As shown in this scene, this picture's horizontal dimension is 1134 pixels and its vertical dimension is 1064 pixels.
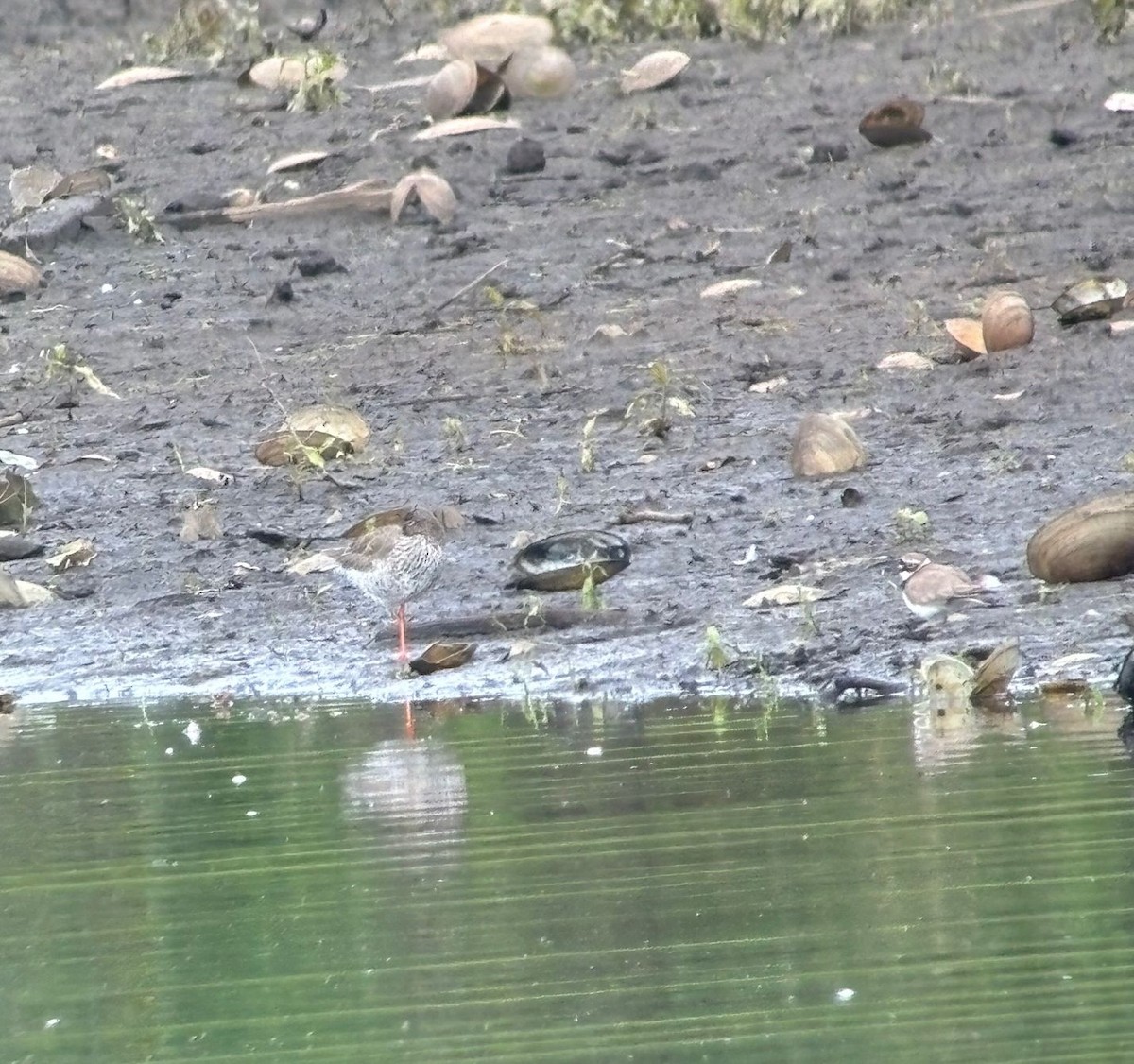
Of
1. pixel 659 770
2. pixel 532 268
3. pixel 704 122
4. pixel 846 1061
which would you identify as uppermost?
pixel 704 122

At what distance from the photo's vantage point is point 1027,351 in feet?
33.1

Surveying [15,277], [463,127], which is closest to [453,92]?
[463,127]

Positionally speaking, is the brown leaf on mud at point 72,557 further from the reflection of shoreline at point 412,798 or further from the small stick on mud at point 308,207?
the small stick on mud at point 308,207

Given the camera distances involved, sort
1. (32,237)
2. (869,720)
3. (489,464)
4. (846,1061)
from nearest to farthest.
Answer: (846,1061) < (869,720) < (489,464) < (32,237)

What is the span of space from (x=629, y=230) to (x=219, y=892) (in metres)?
7.16

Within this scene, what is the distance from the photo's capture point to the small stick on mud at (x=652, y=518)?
Answer: 347 inches

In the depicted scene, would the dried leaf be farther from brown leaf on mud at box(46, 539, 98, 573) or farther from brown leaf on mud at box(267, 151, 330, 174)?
brown leaf on mud at box(267, 151, 330, 174)

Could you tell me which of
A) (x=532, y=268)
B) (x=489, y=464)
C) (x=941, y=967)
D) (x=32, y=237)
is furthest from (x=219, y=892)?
(x=32, y=237)

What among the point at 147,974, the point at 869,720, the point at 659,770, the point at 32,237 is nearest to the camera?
the point at 147,974

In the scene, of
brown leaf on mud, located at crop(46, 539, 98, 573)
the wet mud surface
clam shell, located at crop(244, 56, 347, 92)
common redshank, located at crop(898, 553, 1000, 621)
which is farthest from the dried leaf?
clam shell, located at crop(244, 56, 347, 92)

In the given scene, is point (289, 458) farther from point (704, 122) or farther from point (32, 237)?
point (704, 122)

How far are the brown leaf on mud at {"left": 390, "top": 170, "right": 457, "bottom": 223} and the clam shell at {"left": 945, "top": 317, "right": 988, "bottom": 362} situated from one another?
10.1 feet

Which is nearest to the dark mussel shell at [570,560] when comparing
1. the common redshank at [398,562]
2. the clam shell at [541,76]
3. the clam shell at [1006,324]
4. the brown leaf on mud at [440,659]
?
the common redshank at [398,562]

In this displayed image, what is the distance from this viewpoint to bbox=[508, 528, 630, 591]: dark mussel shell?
8234 millimetres
